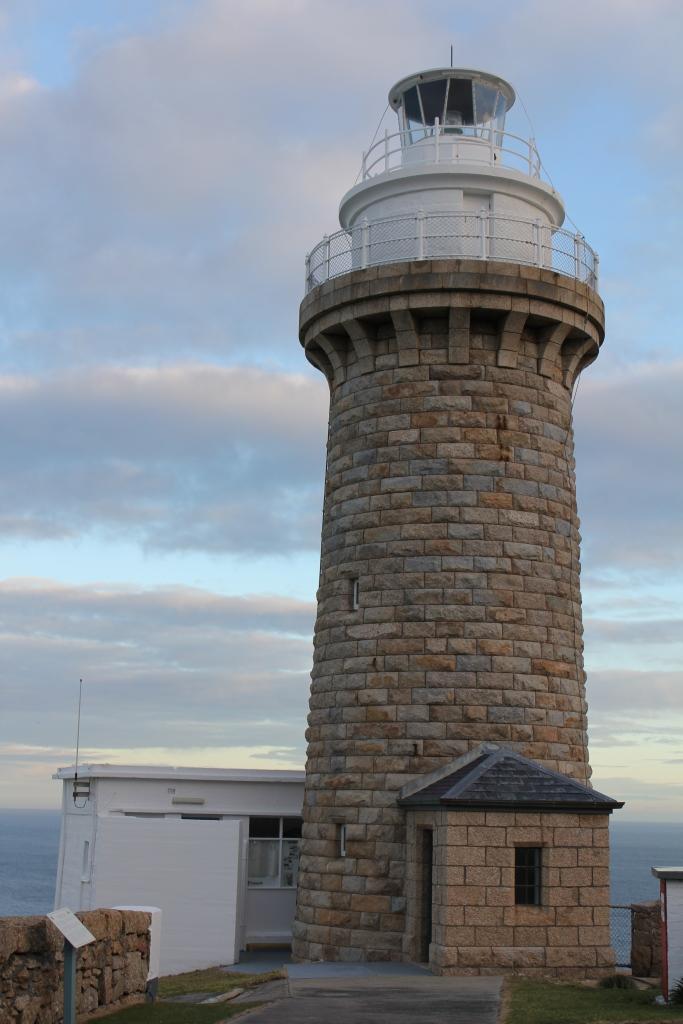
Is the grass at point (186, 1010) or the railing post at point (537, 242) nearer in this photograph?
the grass at point (186, 1010)

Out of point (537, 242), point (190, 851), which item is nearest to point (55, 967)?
point (190, 851)

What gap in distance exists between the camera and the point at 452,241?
1798 centimetres

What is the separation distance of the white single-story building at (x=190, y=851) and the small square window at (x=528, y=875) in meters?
6.84

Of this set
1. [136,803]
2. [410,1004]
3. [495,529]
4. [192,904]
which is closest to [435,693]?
[495,529]

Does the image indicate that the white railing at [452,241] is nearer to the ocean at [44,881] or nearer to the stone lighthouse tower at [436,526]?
the stone lighthouse tower at [436,526]

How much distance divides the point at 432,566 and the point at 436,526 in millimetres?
608

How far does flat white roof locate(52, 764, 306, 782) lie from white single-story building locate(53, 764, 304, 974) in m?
0.02

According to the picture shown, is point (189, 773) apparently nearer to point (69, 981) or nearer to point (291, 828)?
point (291, 828)

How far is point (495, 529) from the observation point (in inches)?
682

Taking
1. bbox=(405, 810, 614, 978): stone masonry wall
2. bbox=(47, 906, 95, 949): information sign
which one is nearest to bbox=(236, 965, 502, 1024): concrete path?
bbox=(405, 810, 614, 978): stone masonry wall

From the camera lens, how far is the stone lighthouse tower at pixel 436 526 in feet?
54.3

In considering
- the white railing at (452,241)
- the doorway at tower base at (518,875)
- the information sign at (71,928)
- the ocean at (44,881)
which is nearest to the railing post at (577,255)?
the white railing at (452,241)

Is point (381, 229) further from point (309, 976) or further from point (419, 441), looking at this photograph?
point (309, 976)

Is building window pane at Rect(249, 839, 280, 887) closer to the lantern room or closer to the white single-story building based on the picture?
the white single-story building
